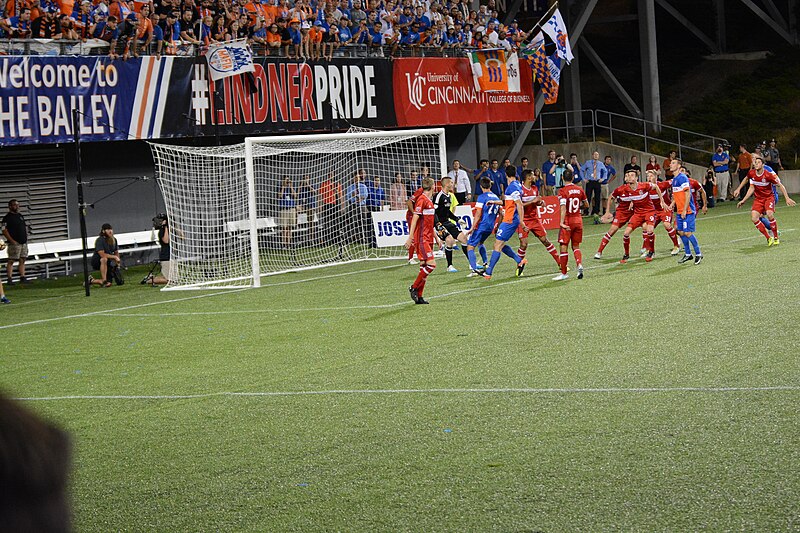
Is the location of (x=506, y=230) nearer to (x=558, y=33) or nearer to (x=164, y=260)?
(x=164, y=260)

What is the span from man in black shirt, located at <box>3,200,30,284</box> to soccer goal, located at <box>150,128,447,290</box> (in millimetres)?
2893

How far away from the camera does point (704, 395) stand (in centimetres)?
766

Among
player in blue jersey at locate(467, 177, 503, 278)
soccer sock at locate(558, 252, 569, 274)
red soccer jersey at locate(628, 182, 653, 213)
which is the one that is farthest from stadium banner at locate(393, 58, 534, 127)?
soccer sock at locate(558, 252, 569, 274)

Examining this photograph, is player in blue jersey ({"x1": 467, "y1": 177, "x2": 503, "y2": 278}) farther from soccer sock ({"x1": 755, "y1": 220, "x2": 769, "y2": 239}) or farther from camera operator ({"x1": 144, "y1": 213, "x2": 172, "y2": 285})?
camera operator ({"x1": 144, "y1": 213, "x2": 172, "y2": 285})

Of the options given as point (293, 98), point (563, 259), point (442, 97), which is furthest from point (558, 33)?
point (563, 259)

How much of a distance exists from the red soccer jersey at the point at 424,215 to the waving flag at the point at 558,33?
17.3m

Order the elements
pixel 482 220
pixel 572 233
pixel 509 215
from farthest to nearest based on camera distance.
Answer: pixel 482 220 < pixel 509 215 < pixel 572 233

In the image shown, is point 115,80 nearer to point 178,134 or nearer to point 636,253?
point 178,134

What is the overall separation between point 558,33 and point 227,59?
11.4m

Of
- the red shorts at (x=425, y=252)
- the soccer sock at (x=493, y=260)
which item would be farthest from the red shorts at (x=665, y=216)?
the red shorts at (x=425, y=252)

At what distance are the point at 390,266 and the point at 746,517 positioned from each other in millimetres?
16282

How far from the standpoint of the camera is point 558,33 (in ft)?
102

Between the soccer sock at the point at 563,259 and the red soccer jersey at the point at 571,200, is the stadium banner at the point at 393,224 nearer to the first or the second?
the red soccer jersey at the point at 571,200

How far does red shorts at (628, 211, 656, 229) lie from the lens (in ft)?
60.0
